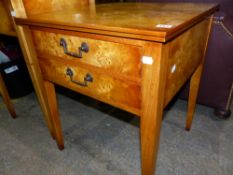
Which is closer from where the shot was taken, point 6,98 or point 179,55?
point 179,55

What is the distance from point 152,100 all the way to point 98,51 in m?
0.22

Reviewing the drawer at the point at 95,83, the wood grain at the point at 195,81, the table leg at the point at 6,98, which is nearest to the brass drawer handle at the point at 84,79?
the drawer at the point at 95,83

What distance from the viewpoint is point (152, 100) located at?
0.53 meters

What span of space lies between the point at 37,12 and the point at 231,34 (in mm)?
925

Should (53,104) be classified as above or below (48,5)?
below

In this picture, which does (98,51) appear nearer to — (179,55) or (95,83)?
(95,83)

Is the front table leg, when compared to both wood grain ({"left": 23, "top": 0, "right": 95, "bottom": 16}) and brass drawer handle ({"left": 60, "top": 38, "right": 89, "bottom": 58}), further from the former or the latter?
wood grain ({"left": 23, "top": 0, "right": 95, "bottom": 16})

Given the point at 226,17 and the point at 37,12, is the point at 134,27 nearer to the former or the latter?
the point at 37,12

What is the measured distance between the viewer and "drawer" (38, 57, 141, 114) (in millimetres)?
587

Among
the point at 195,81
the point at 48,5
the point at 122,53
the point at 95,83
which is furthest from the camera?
the point at 195,81

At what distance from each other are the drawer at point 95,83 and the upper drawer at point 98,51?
0.03 metres

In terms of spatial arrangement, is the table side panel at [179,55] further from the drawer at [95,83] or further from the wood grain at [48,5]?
the wood grain at [48,5]

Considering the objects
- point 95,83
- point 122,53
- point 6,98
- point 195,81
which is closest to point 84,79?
point 95,83

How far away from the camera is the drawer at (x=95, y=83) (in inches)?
23.1
